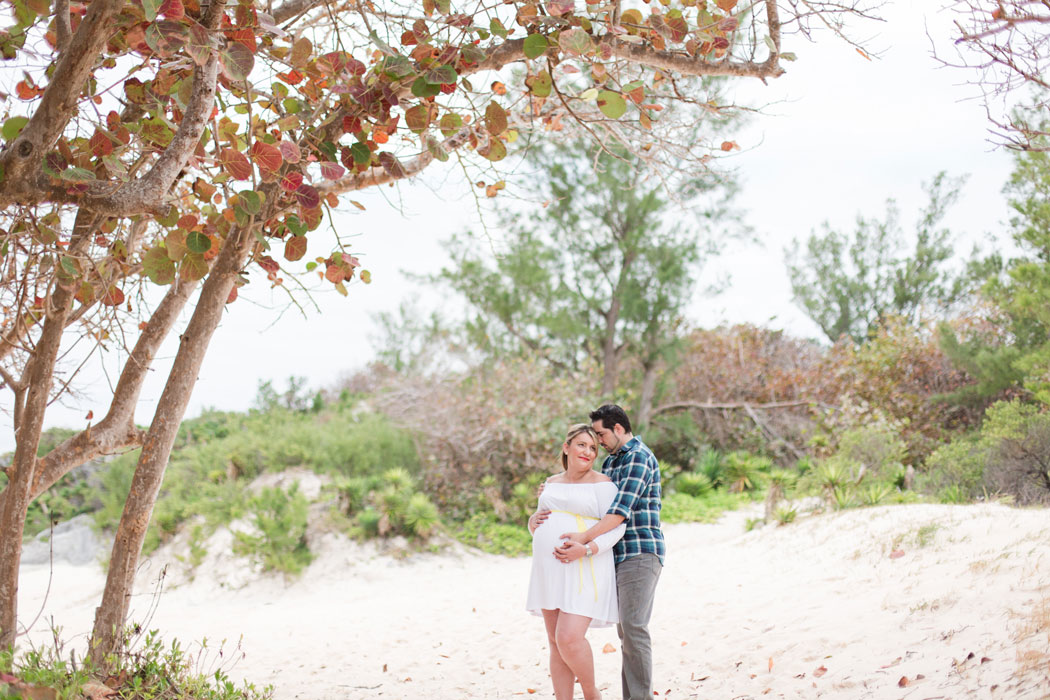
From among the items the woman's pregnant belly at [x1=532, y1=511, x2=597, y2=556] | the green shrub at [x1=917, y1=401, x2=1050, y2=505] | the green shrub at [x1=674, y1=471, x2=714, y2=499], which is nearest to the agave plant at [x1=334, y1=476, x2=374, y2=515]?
the green shrub at [x1=674, y1=471, x2=714, y2=499]

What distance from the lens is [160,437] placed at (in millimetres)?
3916

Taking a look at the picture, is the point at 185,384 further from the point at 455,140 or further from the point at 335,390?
the point at 335,390

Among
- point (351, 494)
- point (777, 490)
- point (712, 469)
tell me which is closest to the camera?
point (777, 490)

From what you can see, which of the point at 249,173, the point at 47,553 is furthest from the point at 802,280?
the point at 249,173

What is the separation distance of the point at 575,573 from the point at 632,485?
1.68 feet

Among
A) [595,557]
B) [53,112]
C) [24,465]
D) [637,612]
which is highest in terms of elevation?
[53,112]

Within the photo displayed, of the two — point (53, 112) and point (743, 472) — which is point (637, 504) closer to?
point (53, 112)

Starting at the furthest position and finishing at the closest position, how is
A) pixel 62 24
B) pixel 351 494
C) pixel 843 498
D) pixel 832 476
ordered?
pixel 351 494 → pixel 832 476 → pixel 843 498 → pixel 62 24

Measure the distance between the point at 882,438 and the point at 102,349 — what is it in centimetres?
904

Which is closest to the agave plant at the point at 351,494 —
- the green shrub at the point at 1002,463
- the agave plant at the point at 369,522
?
the agave plant at the point at 369,522

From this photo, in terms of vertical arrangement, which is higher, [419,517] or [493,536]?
[419,517]

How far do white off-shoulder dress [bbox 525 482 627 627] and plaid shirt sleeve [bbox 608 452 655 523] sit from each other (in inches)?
3.5

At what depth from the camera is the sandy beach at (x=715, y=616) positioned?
14.0ft

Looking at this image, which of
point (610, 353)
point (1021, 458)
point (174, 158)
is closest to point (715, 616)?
point (1021, 458)
